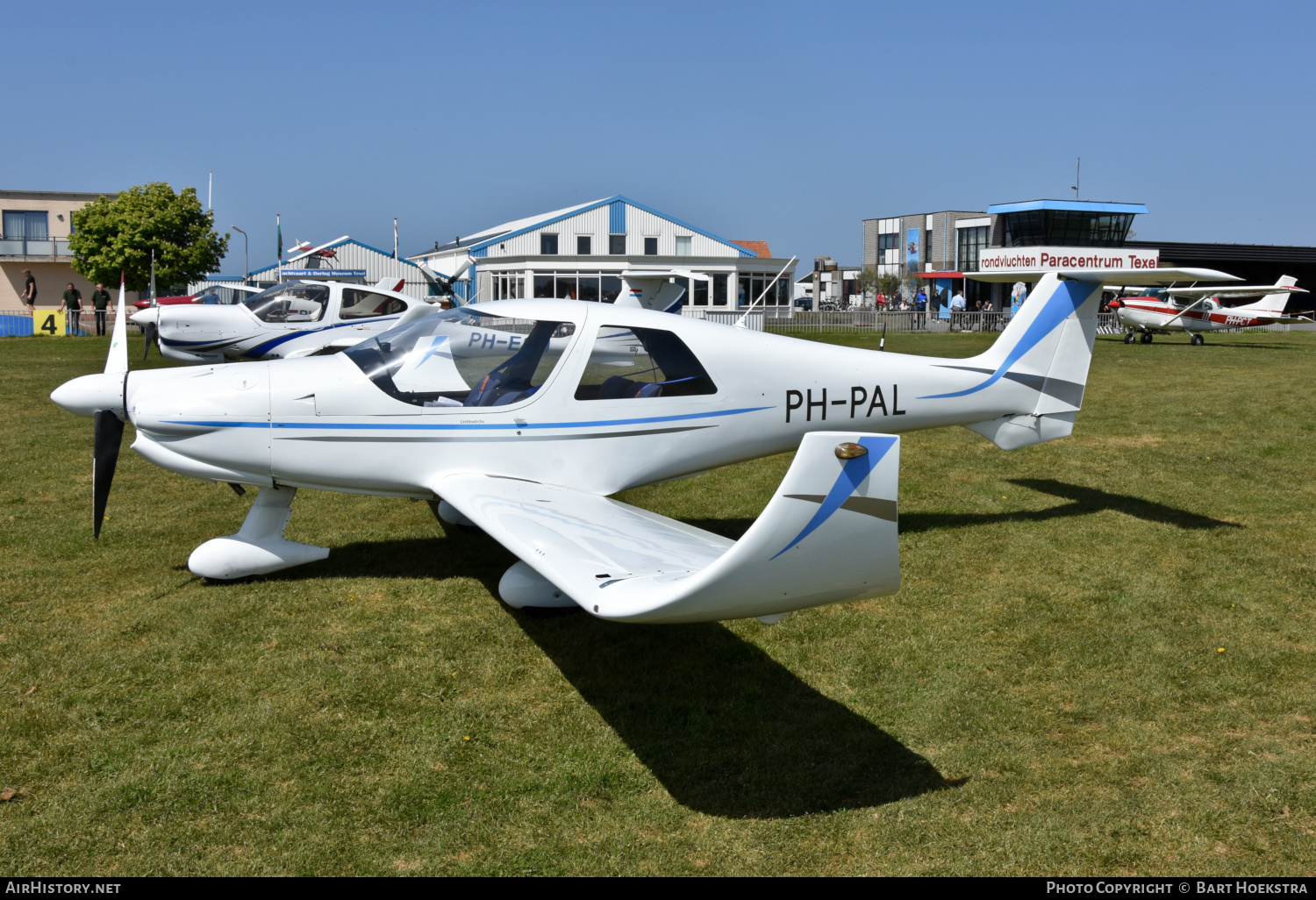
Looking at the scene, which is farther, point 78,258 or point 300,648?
point 78,258

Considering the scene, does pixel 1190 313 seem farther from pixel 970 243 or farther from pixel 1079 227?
pixel 970 243

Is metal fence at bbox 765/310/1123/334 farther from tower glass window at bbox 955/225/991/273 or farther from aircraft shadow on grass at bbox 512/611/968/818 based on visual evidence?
tower glass window at bbox 955/225/991/273

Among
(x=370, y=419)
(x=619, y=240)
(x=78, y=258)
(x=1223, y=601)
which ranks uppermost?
(x=619, y=240)

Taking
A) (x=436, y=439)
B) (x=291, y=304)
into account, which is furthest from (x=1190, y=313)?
(x=436, y=439)

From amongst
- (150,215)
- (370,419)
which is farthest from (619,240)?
(370,419)

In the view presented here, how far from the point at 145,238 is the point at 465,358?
124ft

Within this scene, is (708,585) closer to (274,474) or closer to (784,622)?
(784,622)

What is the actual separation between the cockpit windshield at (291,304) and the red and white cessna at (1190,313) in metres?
26.4

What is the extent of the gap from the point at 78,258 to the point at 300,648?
4172cm

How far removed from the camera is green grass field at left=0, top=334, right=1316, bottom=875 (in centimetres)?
352

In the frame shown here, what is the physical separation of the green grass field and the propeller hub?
3.97ft

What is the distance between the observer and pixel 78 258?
39.2m

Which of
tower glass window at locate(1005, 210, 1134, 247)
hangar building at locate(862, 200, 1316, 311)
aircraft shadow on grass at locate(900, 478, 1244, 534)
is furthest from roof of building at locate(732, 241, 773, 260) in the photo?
aircraft shadow on grass at locate(900, 478, 1244, 534)

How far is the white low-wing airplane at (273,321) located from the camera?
15984 mm
